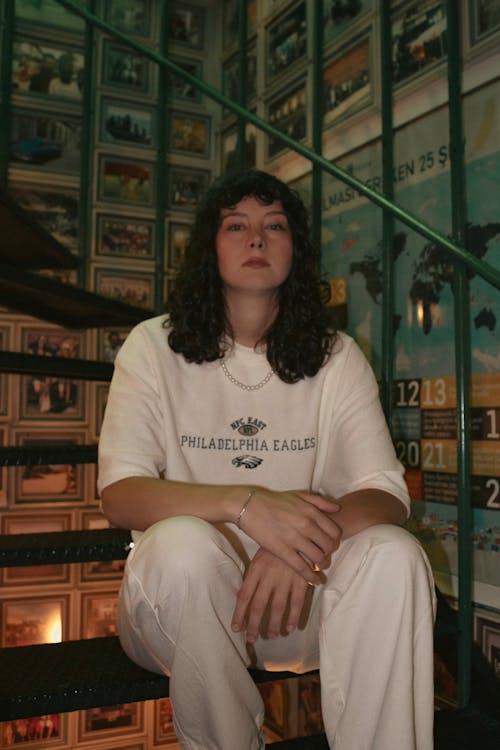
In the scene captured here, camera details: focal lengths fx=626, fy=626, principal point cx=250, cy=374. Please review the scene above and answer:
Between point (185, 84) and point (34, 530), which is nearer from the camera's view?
point (34, 530)

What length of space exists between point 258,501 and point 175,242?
81.8 inches

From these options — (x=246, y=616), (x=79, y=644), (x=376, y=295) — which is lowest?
(x=79, y=644)

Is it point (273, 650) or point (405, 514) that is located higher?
point (405, 514)

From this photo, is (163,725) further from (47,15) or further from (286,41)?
(47,15)

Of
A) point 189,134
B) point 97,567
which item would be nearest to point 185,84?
point 189,134

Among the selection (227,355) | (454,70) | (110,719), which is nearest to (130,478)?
(227,355)

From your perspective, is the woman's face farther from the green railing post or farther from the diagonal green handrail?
the green railing post

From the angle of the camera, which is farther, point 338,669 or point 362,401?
point 362,401

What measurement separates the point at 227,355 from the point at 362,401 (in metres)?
0.27

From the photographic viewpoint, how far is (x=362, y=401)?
112cm

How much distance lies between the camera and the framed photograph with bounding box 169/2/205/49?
9.44 ft

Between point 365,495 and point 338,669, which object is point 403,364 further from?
point 338,669

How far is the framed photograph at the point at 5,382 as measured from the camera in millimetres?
2462

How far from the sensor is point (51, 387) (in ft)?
8.29
